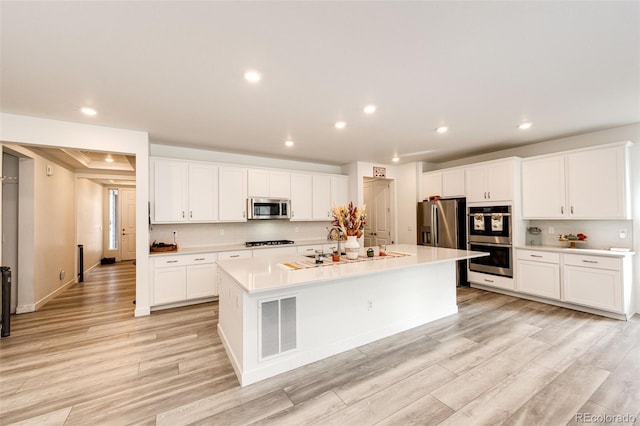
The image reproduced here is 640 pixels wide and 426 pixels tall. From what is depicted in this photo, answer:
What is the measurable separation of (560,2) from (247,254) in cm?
446

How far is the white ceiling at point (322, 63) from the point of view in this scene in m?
1.62

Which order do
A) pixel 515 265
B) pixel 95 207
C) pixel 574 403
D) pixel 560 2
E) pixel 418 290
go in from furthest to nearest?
1. pixel 95 207
2. pixel 515 265
3. pixel 418 290
4. pixel 574 403
5. pixel 560 2

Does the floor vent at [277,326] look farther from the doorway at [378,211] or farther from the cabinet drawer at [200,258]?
the doorway at [378,211]

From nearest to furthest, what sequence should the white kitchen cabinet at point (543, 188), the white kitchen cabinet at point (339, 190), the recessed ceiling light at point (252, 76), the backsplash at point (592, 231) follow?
1. the recessed ceiling light at point (252, 76)
2. the backsplash at point (592, 231)
3. the white kitchen cabinet at point (543, 188)
4. the white kitchen cabinet at point (339, 190)

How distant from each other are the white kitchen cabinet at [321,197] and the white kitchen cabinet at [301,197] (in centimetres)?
7

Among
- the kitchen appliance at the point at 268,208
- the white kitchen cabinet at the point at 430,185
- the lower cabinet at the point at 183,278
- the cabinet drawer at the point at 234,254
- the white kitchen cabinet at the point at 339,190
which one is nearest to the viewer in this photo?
the lower cabinet at the point at 183,278

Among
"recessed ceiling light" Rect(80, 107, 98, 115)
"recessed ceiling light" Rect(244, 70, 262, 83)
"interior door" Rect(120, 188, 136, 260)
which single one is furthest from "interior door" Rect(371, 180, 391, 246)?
"interior door" Rect(120, 188, 136, 260)

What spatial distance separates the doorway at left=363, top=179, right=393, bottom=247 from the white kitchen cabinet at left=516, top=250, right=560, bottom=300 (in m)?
2.61

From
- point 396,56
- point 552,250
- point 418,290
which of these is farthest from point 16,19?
point 552,250

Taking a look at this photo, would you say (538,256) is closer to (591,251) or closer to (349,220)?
(591,251)

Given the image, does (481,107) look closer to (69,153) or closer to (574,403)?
→ (574,403)

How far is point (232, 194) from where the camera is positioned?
4777mm

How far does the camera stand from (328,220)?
→ 19.5ft

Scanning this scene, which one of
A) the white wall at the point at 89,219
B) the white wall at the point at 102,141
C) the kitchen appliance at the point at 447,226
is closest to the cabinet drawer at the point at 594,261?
the kitchen appliance at the point at 447,226
